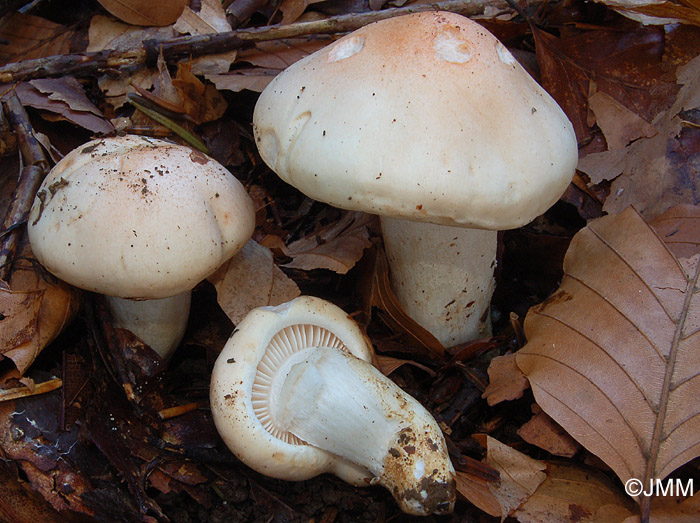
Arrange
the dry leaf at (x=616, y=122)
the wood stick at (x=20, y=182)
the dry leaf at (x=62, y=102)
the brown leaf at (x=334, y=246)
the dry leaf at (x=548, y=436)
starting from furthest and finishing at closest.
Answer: the dry leaf at (x=616, y=122), the dry leaf at (x=62, y=102), the brown leaf at (x=334, y=246), the wood stick at (x=20, y=182), the dry leaf at (x=548, y=436)

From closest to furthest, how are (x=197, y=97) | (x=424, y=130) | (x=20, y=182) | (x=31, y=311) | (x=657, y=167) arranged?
(x=424, y=130) → (x=31, y=311) → (x=20, y=182) → (x=657, y=167) → (x=197, y=97)

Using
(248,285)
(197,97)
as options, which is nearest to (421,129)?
(248,285)

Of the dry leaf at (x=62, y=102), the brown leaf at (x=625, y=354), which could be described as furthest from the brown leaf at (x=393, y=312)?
the dry leaf at (x=62, y=102)

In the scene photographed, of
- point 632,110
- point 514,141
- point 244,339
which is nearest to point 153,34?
point 244,339

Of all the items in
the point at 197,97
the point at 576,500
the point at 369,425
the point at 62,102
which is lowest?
the point at 576,500

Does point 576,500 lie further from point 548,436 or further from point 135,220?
point 135,220

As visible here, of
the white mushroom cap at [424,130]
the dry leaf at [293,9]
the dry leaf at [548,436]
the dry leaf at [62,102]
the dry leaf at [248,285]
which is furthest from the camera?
the dry leaf at [293,9]

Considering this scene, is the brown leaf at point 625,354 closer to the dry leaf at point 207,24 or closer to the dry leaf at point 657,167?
the dry leaf at point 657,167

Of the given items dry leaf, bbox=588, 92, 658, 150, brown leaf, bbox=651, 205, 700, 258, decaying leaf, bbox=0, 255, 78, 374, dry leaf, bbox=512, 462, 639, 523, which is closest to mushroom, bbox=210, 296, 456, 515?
dry leaf, bbox=512, 462, 639, 523
